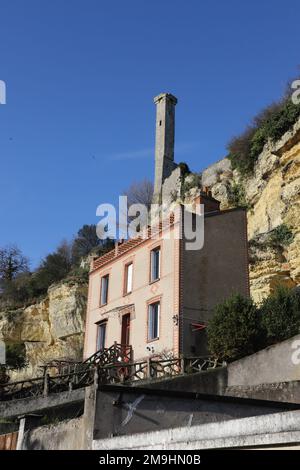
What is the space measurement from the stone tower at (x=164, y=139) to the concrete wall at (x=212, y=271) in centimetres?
2153

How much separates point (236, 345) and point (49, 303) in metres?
24.2

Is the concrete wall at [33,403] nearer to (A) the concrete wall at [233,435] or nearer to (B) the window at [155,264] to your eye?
(B) the window at [155,264]

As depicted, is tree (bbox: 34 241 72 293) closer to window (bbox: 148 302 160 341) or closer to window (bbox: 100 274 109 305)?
window (bbox: 100 274 109 305)

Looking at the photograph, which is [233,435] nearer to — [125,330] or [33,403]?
[33,403]

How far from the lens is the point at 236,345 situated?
19.9m

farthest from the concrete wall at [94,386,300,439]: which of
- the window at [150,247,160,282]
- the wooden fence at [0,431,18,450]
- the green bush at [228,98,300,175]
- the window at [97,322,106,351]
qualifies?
the green bush at [228,98,300,175]

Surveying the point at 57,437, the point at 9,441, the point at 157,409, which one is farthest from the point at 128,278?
the point at 157,409

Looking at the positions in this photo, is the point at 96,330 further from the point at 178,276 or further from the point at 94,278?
the point at 178,276

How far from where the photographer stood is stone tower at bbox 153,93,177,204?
161 ft

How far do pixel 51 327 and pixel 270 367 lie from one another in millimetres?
25821

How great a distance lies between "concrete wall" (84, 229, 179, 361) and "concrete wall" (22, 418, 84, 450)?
40.6 ft

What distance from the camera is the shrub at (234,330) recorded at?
19.9 metres

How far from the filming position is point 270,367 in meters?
17.1
